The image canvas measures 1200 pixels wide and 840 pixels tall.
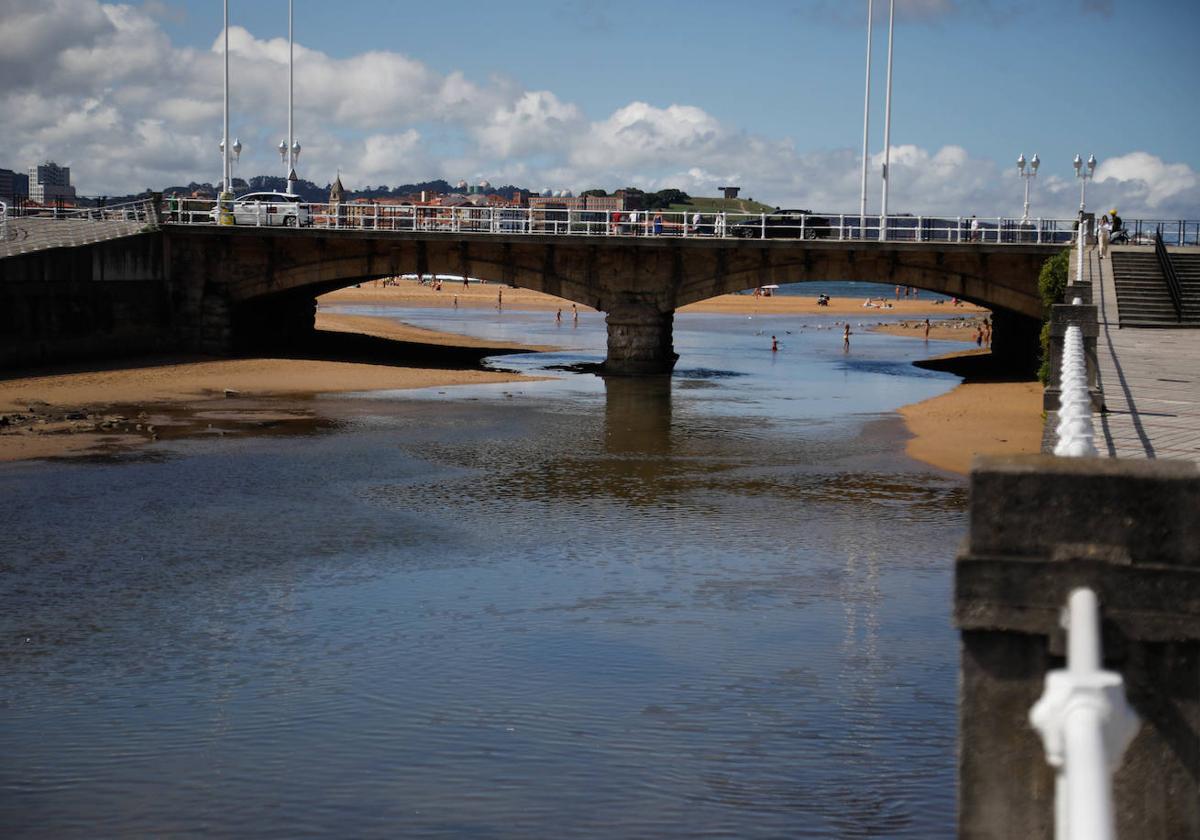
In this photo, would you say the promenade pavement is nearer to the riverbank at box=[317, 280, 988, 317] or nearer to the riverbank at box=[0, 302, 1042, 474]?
the riverbank at box=[0, 302, 1042, 474]

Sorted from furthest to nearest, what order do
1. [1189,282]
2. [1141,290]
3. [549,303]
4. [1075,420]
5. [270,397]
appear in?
[549,303]
[270,397]
[1189,282]
[1141,290]
[1075,420]

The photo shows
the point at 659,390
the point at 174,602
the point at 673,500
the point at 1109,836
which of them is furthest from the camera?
the point at 659,390

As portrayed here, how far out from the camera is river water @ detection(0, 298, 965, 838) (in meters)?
10.9

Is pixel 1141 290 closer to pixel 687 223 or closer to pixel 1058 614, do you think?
pixel 687 223

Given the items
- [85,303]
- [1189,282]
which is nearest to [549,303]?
[85,303]

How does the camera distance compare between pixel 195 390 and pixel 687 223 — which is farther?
pixel 687 223

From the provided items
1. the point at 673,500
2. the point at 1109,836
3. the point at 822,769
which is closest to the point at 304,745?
the point at 822,769

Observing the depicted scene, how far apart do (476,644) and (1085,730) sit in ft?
39.2

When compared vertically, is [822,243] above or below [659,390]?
above

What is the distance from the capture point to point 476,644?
15.1 meters

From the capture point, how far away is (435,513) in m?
22.8

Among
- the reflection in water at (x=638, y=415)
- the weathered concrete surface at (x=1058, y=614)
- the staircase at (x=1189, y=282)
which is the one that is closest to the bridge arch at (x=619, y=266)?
the reflection in water at (x=638, y=415)

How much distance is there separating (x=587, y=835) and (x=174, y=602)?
8193 millimetres

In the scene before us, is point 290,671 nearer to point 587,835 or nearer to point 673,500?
point 587,835
